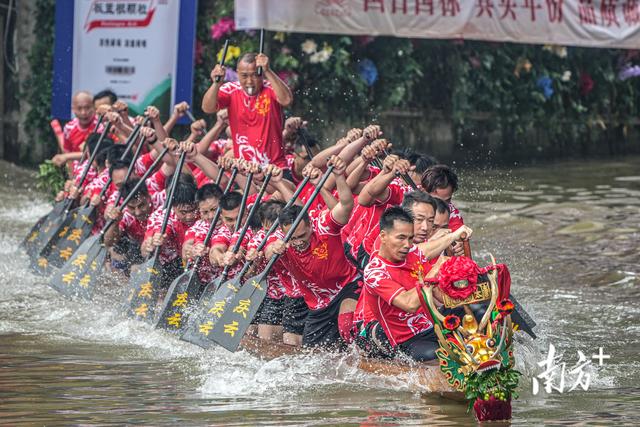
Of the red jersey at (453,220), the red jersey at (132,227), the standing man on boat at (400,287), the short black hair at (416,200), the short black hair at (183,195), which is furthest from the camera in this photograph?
the red jersey at (132,227)

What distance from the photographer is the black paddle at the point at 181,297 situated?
30.3 feet

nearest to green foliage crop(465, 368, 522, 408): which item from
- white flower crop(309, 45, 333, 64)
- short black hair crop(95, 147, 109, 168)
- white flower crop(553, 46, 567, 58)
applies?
short black hair crop(95, 147, 109, 168)

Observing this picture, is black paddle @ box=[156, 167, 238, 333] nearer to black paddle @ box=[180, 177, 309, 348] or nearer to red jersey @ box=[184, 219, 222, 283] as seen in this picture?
red jersey @ box=[184, 219, 222, 283]

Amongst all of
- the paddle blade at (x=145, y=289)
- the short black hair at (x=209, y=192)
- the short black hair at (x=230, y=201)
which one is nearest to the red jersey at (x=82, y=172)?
the paddle blade at (x=145, y=289)

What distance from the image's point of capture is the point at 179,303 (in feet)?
30.5

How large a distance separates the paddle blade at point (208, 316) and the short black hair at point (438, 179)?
128cm

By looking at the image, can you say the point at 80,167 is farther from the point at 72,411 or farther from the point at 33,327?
the point at 72,411

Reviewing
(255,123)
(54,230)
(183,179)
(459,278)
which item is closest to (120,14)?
(54,230)

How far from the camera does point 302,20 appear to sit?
14969mm

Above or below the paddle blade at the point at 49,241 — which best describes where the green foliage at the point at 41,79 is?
above

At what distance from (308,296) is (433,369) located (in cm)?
156

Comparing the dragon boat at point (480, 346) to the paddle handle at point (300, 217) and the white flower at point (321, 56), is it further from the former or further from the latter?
the white flower at point (321, 56)

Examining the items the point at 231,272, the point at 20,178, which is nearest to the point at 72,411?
the point at 231,272

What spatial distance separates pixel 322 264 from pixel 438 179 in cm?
92
